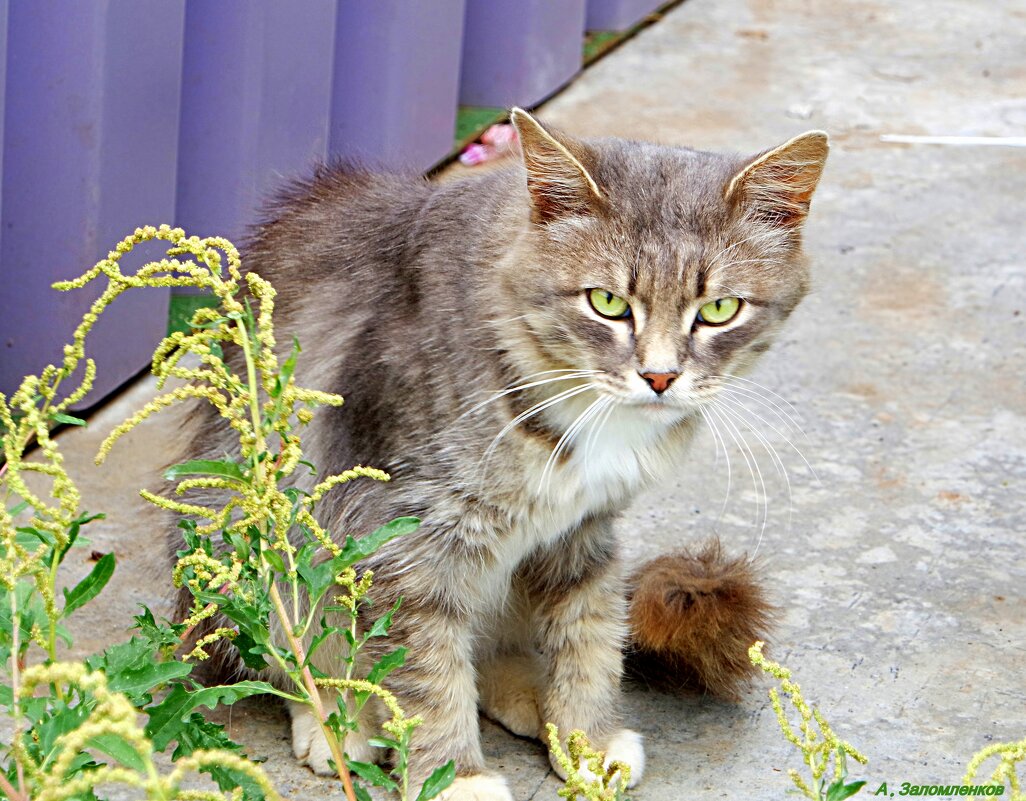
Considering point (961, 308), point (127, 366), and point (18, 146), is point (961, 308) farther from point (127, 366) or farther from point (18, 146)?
point (18, 146)

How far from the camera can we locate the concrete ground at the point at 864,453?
8.96 ft

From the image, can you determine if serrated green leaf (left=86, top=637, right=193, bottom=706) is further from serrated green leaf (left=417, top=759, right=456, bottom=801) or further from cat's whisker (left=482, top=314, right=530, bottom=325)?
cat's whisker (left=482, top=314, right=530, bottom=325)

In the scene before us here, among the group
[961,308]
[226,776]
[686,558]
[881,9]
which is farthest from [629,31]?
[226,776]

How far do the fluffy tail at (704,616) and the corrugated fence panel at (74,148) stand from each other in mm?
1621

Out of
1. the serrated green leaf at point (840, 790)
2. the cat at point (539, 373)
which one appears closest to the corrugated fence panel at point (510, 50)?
the cat at point (539, 373)

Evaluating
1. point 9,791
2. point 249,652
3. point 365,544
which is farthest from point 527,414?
point 9,791

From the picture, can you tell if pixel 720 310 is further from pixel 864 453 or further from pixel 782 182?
pixel 864 453

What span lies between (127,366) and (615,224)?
185 centimetres

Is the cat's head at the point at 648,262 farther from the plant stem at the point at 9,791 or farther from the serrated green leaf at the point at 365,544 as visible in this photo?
the plant stem at the point at 9,791

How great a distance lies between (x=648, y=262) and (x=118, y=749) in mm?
1168

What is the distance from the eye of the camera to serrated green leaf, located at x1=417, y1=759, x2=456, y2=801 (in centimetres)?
184

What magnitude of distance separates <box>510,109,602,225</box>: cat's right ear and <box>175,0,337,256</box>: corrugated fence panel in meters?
1.50

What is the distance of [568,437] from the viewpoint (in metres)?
2.38

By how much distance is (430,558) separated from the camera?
242cm
